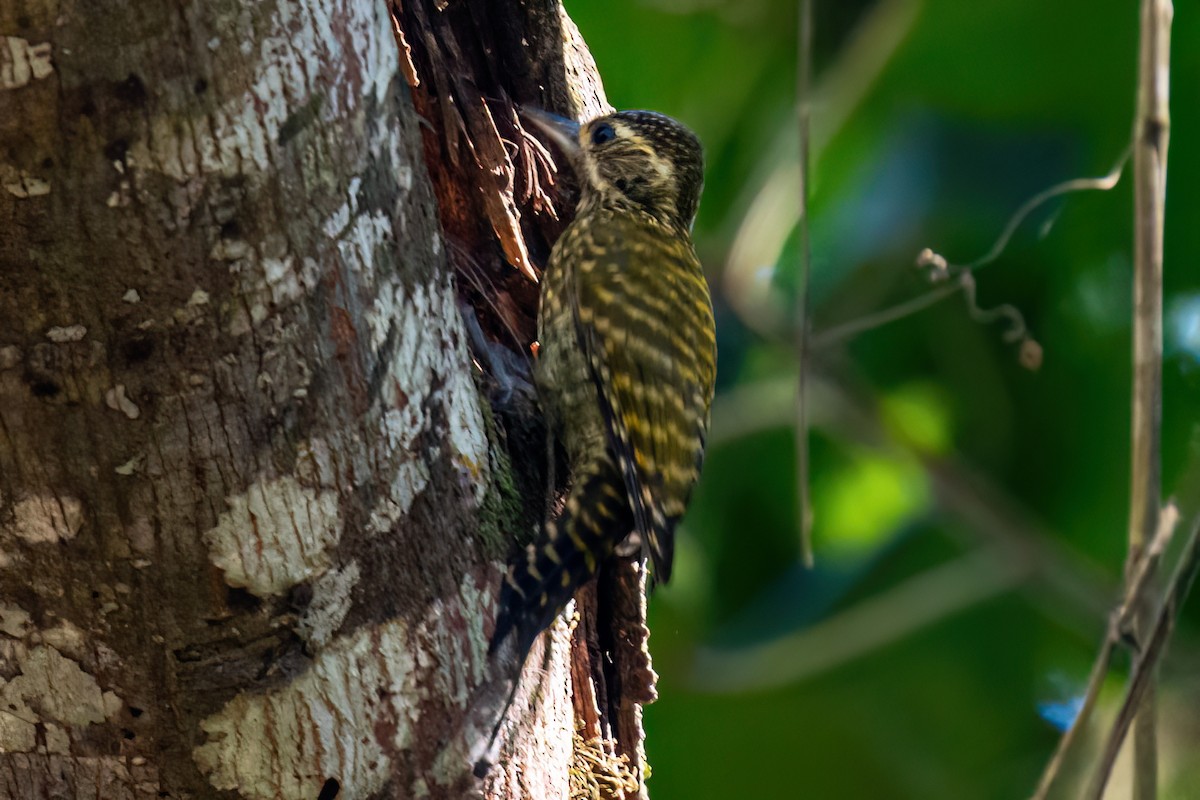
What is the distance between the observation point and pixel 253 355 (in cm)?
159

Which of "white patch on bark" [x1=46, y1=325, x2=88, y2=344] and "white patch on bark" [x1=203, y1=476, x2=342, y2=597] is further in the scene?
"white patch on bark" [x1=203, y1=476, x2=342, y2=597]

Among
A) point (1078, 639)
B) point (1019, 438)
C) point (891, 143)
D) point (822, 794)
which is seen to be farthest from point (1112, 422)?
point (822, 794)

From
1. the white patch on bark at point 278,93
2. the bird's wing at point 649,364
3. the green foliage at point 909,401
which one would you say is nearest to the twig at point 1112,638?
the bird's wing at point 649,364

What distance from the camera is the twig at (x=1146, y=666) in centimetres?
152

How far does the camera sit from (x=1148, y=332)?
70.2 inches

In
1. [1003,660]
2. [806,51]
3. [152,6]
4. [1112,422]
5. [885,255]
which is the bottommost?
[152,6]

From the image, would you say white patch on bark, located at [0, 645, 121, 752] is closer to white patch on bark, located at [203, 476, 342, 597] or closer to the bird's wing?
white patch on bark, located at [203, 476, 342, 597]

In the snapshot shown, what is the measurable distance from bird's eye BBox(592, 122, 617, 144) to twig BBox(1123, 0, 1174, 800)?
1497 mm

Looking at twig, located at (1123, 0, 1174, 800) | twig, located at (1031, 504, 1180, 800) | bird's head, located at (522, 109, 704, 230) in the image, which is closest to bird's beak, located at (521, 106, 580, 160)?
bird's head, located at (522, 109, 704, 230)

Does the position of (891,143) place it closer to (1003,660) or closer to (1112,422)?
(1112,422)

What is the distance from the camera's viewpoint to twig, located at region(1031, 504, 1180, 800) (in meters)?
1.60

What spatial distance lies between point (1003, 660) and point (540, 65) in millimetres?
2576

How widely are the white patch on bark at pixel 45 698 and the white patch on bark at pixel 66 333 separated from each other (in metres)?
0.45

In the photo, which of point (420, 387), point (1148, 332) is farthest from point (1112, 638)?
point (420, 387)
